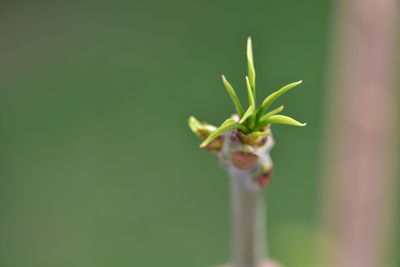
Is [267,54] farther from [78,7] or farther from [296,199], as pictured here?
[78,7]

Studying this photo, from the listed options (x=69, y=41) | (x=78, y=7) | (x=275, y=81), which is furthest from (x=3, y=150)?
(x=275, y=81)

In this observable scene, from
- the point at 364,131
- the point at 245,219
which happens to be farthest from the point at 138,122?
the point at 245,219

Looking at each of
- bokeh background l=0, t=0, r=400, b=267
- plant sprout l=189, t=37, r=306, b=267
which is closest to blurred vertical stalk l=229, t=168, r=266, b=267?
plant sprout l=189, t=37, r=306, b=267

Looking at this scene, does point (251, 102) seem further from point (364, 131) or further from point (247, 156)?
point (364, 131)

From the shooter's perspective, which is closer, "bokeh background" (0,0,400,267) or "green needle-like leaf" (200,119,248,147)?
"green needle-like leaf" (200,119,248,147)

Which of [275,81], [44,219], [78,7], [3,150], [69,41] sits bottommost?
[44,219]

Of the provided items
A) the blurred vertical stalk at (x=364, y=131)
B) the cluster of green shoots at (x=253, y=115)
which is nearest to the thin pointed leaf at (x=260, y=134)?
the cluster of green shoots at (x=253, y=115)

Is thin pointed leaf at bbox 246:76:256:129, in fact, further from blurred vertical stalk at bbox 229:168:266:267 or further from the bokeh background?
the bokeh background
